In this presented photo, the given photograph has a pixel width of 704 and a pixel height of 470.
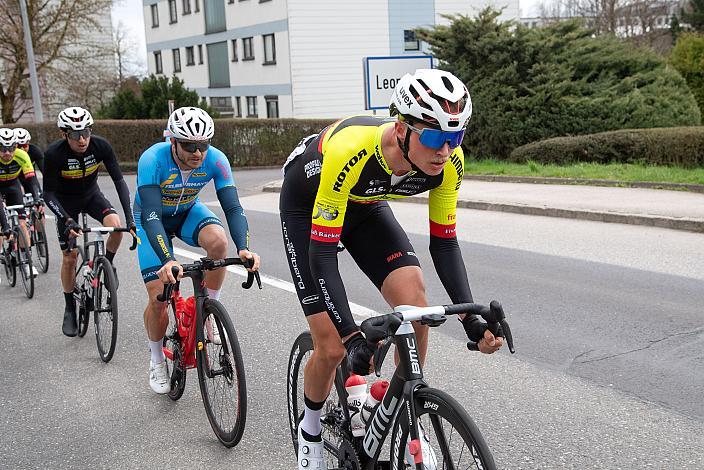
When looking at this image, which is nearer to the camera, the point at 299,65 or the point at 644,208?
the point at 644,208

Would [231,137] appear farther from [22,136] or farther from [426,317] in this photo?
[426,317]

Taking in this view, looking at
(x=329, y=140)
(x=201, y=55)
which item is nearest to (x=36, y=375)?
(x=329, y=140)

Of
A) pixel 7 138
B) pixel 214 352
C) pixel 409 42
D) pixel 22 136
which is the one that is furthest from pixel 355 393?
pixel 409 42

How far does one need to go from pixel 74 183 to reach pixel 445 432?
558cm

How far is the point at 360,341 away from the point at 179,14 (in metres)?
52.7

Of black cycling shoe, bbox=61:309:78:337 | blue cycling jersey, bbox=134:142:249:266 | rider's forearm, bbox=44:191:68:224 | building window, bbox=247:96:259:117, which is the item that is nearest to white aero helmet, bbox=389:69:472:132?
blue cycling jersey, bbox=134:142:249:266

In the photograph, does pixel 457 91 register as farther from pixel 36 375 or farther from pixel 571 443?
pixel 36 375

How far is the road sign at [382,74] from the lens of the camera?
16.6 metres

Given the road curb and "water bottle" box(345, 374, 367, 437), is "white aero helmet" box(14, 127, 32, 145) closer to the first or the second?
"water bottle" box(345, 374, 367, 437)

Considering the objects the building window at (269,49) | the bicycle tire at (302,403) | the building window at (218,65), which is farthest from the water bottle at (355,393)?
the building window at (218,65)

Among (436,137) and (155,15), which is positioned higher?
(155,15)

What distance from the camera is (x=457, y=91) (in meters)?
3.01

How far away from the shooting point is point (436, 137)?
119 inches

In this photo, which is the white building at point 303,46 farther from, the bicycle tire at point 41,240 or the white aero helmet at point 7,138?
the white aero helmet at point 7,138
